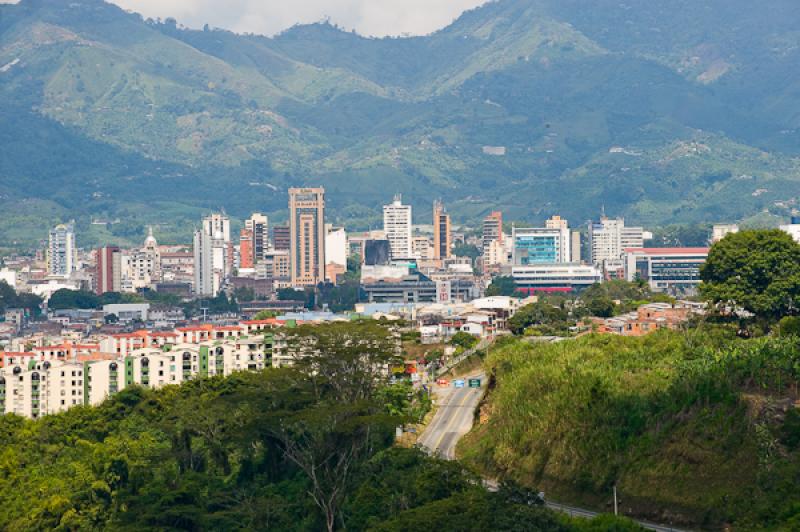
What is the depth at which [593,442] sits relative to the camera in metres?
43.6

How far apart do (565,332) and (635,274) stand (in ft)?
316

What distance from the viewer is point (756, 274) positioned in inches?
2357

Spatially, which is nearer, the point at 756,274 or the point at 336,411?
the point at 336,411

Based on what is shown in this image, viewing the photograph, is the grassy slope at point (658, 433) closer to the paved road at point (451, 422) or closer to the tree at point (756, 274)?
the paved road at point (451, 422)

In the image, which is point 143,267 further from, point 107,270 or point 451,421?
point 451,421

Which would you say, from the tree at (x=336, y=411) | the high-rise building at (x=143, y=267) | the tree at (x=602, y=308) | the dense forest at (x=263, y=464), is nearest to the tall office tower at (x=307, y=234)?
the high-rise building at (x=143, y=267)

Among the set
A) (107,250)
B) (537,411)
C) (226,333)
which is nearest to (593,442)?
(537,411)

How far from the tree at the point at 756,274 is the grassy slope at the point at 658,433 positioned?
29.1 ft

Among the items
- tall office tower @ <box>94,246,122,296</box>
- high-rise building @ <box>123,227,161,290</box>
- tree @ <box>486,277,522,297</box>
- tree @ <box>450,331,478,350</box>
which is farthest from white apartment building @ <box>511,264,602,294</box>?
tree @ <box>450,331,478,350</box>

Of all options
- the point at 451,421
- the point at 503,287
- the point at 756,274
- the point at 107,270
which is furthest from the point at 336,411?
the point at 107,270

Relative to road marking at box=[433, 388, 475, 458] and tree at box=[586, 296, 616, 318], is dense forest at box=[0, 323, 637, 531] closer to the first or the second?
road marking at box=[433, 388, 475, 458]

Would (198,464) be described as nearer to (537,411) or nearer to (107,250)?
(537,411)

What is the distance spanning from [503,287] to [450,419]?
104 metres

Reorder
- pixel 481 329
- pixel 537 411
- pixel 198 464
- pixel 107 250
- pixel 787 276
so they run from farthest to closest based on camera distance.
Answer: pixel 107 250, pixel 481 329, pixel 787 276, pixel 198 464, pixel 537 411
